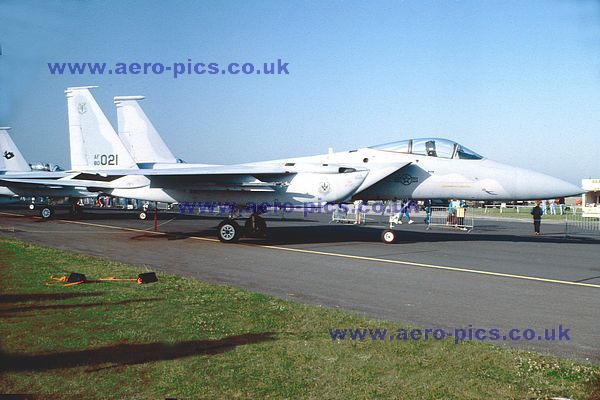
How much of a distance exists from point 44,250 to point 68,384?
8.80 m

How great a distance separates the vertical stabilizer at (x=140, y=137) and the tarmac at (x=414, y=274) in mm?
4103

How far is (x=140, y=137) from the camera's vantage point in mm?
19188

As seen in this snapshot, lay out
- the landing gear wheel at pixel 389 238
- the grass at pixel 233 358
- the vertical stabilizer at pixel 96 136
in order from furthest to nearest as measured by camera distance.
→ the vertical stabilizer at pixel 96 136
the landing gear wheel at pixel 389 238
the grass at pixel 233 358

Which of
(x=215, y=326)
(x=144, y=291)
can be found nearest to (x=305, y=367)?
(x=215, y=326)

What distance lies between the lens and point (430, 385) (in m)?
3.73

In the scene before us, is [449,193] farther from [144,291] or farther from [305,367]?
[305,367]

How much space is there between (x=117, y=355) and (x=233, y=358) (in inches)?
41.5

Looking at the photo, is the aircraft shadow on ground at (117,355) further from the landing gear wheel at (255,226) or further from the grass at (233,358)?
the landing gear wheel at (255,226)

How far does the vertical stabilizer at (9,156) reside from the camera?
109 feet

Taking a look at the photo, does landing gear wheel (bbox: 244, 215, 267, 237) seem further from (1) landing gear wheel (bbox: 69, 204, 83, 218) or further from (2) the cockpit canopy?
(1) landing gear wheel (bbox: 69, 204, 83, 218)

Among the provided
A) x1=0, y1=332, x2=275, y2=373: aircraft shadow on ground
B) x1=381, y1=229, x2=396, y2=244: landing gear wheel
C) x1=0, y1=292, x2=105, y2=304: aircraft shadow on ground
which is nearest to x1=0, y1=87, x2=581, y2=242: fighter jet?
x1=381, y1=229, x2=396, y2=244: landing gear wheel

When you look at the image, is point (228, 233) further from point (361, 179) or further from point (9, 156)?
point (9, 156)

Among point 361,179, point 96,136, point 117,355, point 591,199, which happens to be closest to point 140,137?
point 96,136

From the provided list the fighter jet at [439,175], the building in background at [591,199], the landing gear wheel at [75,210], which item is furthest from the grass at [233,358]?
the building in background at [591,199]
